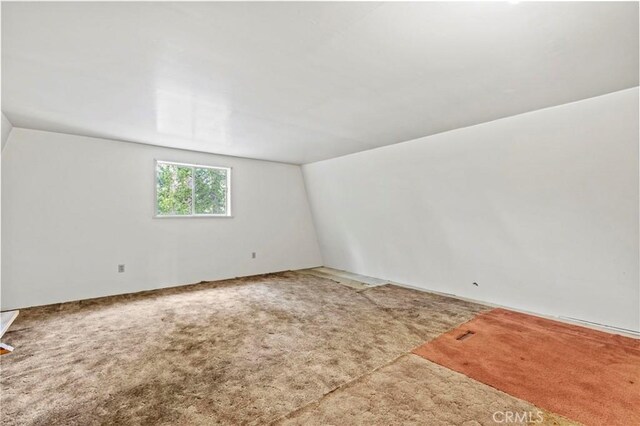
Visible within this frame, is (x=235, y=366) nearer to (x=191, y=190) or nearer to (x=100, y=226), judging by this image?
(x=100, y=226)

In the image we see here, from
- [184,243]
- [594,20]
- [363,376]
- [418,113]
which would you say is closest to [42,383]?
[363,376]

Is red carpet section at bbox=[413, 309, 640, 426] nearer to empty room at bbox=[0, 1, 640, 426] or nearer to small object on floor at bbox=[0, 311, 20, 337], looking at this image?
empty room at bbox=[0, 1, 640, 426]

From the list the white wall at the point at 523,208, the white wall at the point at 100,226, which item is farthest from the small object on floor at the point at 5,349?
the white wall at the point at 523,208

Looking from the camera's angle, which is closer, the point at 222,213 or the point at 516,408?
the point at 516,408

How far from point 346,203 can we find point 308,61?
141 inches

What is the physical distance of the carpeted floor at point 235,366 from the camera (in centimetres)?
172

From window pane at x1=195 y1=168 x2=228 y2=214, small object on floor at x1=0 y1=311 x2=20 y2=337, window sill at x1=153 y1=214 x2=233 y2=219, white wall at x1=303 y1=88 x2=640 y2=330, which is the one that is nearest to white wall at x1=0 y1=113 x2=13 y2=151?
window sill at x1=153 y1=214 x2=233 y2=219

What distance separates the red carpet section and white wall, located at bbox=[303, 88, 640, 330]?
1.59ft

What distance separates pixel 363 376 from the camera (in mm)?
2102

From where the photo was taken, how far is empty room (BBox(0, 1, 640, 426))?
168 cm

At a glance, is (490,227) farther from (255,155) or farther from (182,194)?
(182,194)

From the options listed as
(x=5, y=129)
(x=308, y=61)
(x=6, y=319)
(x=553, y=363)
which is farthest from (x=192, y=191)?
(x=553, y=363)

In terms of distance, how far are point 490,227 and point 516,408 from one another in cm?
231

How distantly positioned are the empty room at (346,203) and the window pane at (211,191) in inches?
2.1
